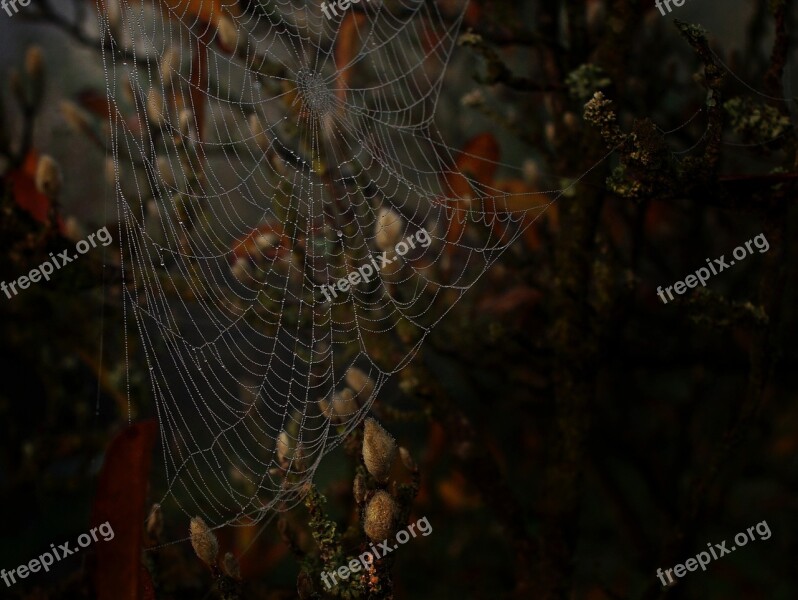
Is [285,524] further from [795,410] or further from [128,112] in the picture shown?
[795,410]

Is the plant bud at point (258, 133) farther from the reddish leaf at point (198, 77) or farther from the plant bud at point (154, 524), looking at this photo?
the plant bud at point (154, 524)

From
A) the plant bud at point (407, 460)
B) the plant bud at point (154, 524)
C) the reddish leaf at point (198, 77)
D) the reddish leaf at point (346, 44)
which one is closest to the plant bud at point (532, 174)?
the reddish leaf at point (346, 44)

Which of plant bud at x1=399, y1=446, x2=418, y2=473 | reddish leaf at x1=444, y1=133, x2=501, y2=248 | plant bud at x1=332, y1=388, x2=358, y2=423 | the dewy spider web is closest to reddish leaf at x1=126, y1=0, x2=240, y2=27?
the dewy spider web

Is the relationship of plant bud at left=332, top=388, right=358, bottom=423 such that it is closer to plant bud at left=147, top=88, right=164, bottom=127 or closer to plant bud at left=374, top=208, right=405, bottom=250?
plant bud at left=374, top=208, right=405, bottom=250

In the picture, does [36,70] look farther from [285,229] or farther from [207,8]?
[285,229]

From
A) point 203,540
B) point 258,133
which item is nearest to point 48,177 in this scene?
point 258,133

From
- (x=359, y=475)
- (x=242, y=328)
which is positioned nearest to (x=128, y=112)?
(x=242, y=328)
